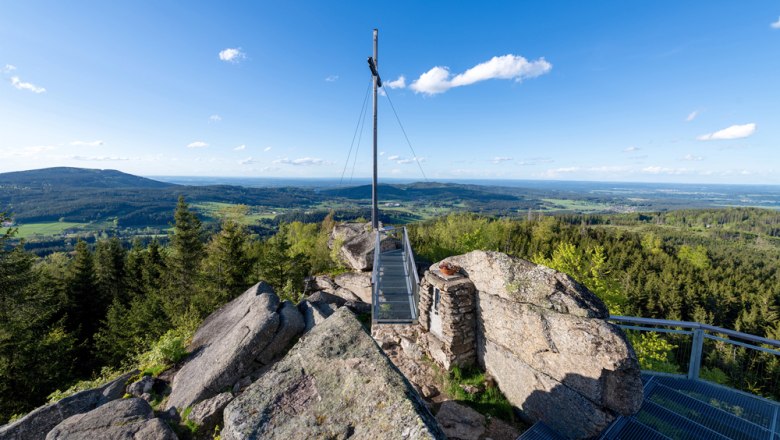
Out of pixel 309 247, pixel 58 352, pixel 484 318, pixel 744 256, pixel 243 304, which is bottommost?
pixel 744 256

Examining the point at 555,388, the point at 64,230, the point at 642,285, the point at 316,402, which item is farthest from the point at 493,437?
the point at 64,230

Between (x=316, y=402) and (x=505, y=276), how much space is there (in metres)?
5.11

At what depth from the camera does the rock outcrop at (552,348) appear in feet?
18.0

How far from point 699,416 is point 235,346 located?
10486mm

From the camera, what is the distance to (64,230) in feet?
463

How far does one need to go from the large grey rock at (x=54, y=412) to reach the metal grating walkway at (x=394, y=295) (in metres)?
7.14

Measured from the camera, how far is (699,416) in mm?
5820

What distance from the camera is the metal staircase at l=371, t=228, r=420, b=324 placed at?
32.0 ft

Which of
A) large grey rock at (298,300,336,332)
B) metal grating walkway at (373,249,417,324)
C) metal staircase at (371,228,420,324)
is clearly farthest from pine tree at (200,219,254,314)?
large grey rock at (298,300,336,332)

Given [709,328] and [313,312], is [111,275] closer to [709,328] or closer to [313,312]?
[313,312]

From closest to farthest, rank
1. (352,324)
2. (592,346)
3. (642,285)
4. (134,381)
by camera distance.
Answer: (352,324)
(592,346)
(134,381)
(642,285)

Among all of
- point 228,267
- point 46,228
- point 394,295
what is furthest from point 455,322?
point 46,228

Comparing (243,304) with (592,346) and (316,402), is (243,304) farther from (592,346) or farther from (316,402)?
(592,346)

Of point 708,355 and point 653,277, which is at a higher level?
point 653,277
